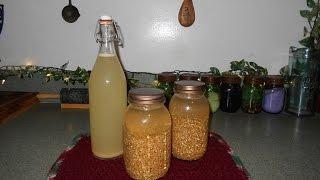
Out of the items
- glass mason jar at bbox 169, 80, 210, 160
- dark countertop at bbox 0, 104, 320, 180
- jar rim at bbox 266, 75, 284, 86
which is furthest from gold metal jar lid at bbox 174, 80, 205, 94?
jar rim at bbox 266, 75, 284, 86

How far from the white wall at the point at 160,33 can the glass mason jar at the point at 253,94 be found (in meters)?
0.23

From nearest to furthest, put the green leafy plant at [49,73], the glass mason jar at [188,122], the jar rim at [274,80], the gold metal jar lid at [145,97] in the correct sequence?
the gold metal jar lid at [145,97], the glass mason jar at [188,122], the jar rim at [274,80], the green leafy plant at [49,73]

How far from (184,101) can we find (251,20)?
88 cm

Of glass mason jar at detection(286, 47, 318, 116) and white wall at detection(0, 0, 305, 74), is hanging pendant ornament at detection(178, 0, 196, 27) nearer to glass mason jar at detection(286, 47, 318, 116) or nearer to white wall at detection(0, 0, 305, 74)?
white wall at detection(0, 0, 305, 74)

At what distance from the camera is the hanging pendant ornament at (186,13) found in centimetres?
124

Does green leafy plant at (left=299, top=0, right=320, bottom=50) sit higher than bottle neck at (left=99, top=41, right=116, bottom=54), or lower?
higher

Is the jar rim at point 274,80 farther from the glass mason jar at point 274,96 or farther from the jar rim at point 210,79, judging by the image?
the jar rim at point 210,79

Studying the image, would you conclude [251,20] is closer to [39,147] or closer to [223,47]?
[223,47]

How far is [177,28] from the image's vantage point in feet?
4.26

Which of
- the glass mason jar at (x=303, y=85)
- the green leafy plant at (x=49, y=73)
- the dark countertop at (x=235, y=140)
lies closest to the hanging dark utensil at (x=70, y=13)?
the green leafy plant at (x=49, y=73)

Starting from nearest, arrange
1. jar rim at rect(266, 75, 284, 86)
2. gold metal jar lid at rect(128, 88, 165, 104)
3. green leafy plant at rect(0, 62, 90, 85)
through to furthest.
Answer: gold metal jar lid at rect(128, 88, 165, 104), jar rim at rect(266, 75, 284, 86), green leafy plant at rect(0, 62, 90, 85)

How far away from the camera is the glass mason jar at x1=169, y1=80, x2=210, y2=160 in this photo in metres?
0.60

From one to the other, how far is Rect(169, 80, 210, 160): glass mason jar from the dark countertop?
0.16 meters

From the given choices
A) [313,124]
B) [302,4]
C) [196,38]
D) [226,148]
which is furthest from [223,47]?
[226,148]
